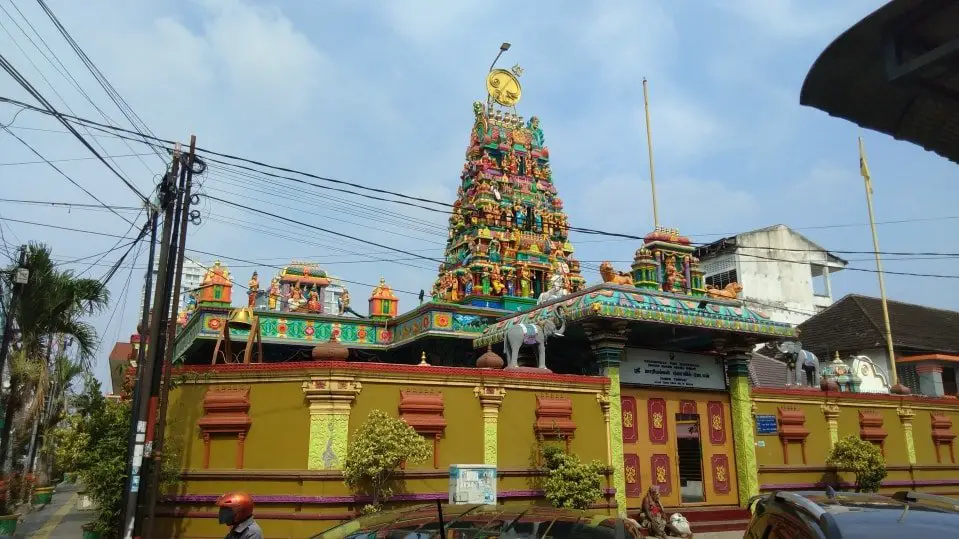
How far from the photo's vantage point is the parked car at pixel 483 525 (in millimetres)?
5492

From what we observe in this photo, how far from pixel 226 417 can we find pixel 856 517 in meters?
11.1

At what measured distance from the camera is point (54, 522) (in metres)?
20.9

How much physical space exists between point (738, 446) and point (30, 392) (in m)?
20.6

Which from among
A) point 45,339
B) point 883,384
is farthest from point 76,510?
point 883,384

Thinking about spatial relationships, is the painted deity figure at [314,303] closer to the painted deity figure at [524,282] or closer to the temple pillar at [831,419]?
the painted deity figure at [524,282]

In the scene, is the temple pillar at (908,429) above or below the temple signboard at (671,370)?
below

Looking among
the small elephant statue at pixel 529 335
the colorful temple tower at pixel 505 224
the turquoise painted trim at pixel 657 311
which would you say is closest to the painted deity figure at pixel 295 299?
the colorful temple tower at pixel 505 224

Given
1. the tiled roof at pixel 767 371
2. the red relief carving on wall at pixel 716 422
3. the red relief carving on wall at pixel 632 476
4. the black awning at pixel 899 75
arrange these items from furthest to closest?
the tiled roof at pixel 767 371, the red relief carving on wall at pixel 716 422, the red relief carving on wall at pixel 632 476, the black awning at pixel 899 75

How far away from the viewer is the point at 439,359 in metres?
21.2

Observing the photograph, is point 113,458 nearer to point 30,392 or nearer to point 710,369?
point 30,392

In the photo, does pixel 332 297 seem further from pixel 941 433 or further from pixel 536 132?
pixel 941 433

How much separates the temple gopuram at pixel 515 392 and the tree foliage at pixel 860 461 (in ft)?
1.22

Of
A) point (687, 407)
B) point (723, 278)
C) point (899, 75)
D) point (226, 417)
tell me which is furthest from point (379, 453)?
A: point (723, 278)

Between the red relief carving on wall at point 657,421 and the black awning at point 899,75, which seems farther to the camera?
the red relief carving on wall at point 657,421
